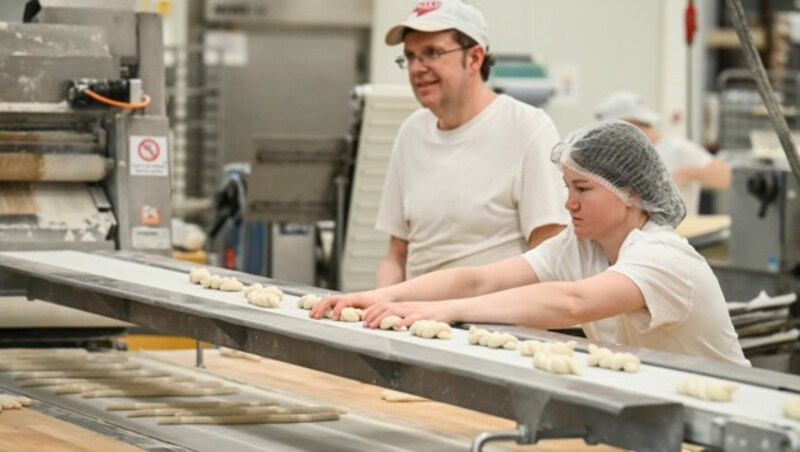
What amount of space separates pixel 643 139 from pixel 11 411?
4.97ft

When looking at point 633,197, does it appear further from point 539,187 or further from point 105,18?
point 105,18

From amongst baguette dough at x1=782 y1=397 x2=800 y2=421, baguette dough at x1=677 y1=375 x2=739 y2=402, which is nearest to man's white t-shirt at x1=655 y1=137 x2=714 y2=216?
baguette dough at x1=677 y1=375 x2=739 y2=402

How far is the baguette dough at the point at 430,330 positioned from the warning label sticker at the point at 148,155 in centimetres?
190

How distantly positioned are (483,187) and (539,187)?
16cm

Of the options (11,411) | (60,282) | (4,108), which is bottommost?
(11,411)

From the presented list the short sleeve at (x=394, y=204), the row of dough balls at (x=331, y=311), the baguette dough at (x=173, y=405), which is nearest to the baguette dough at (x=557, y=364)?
the row of dough balls at (x=331, y=311)

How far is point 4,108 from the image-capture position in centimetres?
425

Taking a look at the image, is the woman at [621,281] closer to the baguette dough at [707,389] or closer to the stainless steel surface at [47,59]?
the baguette dough at [707,389]

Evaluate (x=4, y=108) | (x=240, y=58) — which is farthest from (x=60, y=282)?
(x=240, y=58)

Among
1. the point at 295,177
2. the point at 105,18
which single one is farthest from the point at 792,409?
the point at 295,177

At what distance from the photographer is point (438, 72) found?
150 inches

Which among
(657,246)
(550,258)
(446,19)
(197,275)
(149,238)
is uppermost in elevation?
(446,19)

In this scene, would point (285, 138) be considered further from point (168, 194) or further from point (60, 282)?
point (60, 282)

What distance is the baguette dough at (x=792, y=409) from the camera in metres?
2.11
